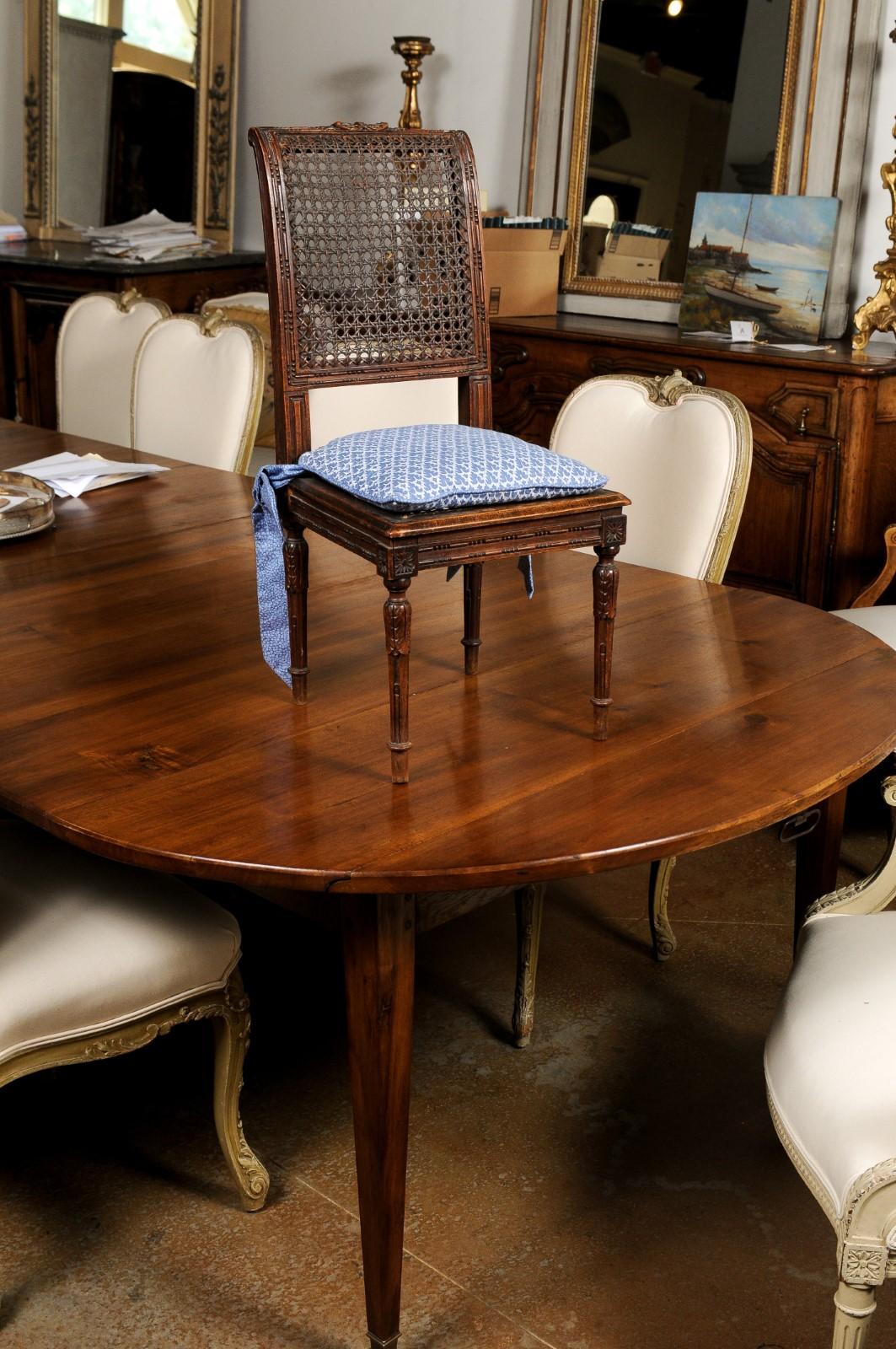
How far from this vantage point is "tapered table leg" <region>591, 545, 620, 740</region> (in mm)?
1356

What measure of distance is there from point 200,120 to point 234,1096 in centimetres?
403

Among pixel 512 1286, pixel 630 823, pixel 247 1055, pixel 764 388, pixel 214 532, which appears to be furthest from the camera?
pixel 764 388

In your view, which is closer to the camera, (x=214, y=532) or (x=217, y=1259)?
(x=217, y=1259)

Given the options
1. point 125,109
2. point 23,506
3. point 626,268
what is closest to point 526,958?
point 23,506

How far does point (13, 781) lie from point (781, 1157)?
3.89ft

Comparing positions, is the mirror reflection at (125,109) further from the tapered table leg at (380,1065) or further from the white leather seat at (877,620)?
the tapered table leg at (380,1065)

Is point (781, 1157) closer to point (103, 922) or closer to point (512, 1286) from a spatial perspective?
point (512, 1286)

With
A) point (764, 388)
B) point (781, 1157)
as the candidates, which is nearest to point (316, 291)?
point (781, 1157)

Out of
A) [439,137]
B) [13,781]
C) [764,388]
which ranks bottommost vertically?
[13,781]

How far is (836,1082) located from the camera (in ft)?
4.05

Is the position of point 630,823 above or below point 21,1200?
above

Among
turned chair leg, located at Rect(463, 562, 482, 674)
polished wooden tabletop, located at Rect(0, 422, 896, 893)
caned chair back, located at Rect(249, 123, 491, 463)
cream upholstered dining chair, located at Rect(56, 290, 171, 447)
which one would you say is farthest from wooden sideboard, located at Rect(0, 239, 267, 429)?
turned chair leg, located at Rect(463, 562, 482, 674)

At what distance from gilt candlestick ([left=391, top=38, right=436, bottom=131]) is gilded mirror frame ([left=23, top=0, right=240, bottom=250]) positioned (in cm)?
100

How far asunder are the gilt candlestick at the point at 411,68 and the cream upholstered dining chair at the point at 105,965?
2903mm
